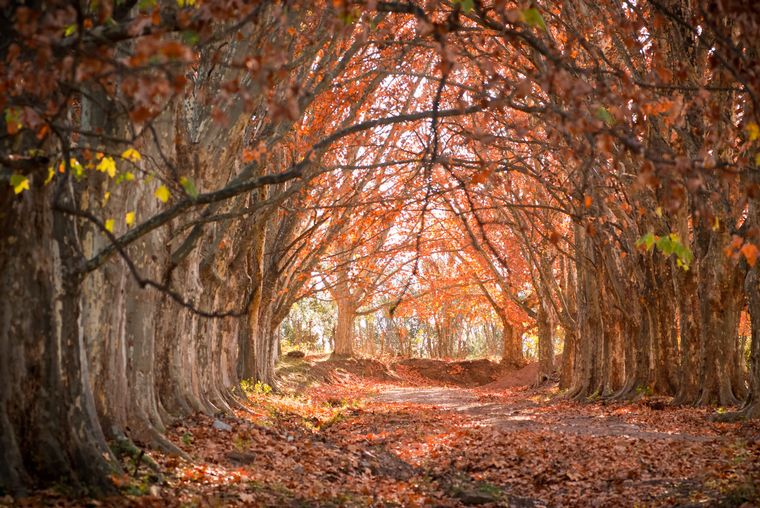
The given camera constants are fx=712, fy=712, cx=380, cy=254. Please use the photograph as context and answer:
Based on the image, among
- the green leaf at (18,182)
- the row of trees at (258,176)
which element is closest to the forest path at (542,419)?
the row of trees at (258,176)

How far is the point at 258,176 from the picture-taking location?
10805 mm

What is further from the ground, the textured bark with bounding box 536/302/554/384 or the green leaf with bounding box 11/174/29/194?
the green leaf with bounding box 11/174/29/194

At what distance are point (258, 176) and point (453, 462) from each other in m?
5.04

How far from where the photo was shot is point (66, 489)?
5.14 metres

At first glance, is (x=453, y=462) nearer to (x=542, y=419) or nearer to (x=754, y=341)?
(x=754, y=341)

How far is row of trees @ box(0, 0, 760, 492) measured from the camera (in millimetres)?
4281

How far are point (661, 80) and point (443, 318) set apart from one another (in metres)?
44.7

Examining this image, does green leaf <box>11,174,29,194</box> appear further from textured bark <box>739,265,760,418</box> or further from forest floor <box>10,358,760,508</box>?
textured bark <box>739,265,760,418</box>

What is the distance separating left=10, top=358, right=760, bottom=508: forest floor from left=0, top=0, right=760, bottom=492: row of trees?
706 mm

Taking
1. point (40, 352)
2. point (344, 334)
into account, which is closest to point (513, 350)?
point (344, 334)

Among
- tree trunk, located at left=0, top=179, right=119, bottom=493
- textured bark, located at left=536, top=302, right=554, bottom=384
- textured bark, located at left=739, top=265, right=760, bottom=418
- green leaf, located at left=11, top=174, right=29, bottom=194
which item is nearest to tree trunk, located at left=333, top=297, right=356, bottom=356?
textured bark, located at left=536, top=302, right=554, bottom=384

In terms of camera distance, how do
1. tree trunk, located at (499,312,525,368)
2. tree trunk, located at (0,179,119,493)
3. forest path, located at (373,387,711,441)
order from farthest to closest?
tree trunk, located at (499,312,525,368), forest path, located at (373,387,711,441), tree trunk, located at (0,179,119,493)

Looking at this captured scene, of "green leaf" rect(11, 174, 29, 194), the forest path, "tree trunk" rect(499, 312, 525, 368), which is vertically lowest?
the forest path

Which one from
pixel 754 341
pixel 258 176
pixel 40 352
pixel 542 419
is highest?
pixel 258 176
